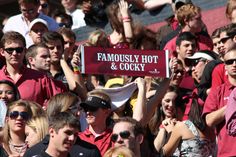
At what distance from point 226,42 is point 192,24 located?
1742mm

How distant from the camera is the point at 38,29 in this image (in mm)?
14750

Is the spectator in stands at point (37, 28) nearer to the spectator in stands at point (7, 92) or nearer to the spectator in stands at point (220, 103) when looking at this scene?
the spectator in stands at point (7, 92)

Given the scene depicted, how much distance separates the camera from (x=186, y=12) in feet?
48.2

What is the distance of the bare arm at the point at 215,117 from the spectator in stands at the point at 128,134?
0.75 metres

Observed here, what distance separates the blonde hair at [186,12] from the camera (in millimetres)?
14602

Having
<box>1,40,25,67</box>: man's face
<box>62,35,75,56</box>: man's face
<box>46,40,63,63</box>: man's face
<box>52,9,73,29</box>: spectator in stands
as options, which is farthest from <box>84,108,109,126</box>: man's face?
<box>52,9,73,29</box>: spectator in stands

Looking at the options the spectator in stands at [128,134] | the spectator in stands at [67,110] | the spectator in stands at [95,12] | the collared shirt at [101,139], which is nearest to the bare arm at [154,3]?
the spectator in stands at [95,12]

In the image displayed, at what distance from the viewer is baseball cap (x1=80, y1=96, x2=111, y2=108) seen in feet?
37.3

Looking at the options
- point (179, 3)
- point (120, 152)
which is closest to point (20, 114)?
point (120, 152)

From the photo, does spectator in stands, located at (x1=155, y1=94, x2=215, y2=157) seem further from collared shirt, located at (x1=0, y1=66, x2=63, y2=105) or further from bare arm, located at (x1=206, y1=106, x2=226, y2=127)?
collared shirt, located at (x1=0, y1=66, x2=63, y2=105)

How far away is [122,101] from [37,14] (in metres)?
3.34

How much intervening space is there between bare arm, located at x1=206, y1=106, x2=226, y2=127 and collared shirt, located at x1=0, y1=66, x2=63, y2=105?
189 centimetres

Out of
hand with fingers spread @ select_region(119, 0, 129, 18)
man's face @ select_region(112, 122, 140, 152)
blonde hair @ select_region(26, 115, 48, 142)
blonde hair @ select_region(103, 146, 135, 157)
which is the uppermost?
hand with fingers spread @ select_region(119, 0, 129, 18)

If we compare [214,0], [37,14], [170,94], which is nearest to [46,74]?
[170,94]
